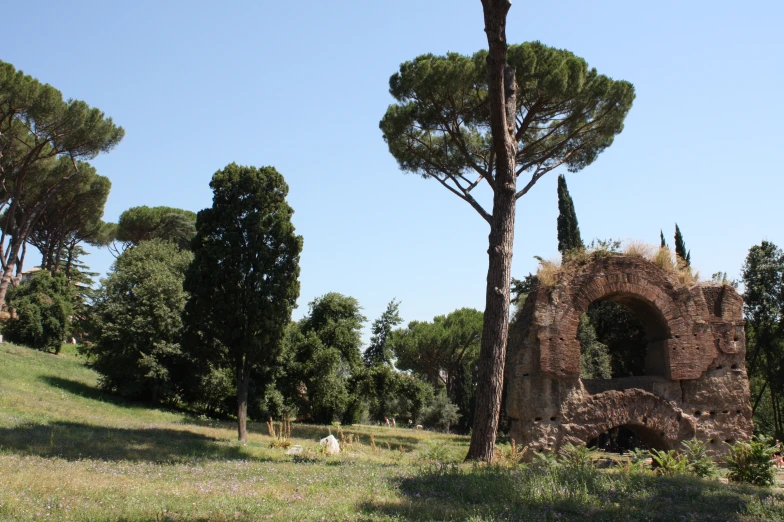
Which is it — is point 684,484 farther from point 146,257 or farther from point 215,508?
point 146,257

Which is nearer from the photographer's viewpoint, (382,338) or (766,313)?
(766,313)

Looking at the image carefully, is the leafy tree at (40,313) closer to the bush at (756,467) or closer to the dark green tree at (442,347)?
the dark green tree at (442,347)

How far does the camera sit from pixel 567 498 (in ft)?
22.5

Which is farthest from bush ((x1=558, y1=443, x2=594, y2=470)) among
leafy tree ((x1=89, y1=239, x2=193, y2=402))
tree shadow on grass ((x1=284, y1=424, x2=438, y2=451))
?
leafy tree ((x1=89, y1=239, x2=193, y2=402))

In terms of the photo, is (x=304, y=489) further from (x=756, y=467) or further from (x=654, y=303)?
(x=654, y=303)

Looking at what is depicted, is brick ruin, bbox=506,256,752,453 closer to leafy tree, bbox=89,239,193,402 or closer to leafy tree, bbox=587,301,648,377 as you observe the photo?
leafy tree, bbox=587,301,648,377

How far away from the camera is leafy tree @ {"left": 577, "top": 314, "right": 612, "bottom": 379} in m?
23.7

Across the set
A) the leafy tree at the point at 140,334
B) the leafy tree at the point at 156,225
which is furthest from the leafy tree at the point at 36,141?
the leafy tree at the point at 156,225

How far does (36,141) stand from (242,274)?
58.2ft

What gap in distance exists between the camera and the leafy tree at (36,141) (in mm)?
25328

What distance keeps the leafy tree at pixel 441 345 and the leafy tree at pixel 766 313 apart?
18404mm

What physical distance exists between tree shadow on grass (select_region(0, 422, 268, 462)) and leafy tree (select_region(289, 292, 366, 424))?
38.7ft

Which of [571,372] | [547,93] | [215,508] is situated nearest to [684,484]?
[571,372]

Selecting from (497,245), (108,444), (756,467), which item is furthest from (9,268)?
(756,467)
